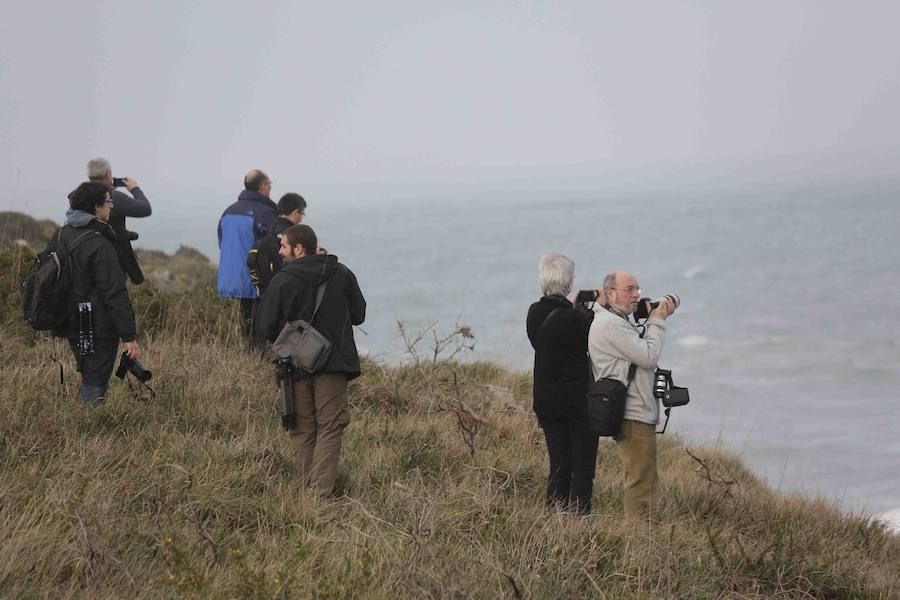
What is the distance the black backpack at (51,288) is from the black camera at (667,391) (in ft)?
12.6

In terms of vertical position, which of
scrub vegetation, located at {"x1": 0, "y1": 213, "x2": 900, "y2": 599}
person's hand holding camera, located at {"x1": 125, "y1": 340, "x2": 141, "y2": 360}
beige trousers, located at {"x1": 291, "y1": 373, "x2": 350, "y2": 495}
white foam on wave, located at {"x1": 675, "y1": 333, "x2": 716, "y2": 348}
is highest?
person's hand holding camera, located at {"x1": 125, "y1": 340, "x2": 141, "y2": 360}

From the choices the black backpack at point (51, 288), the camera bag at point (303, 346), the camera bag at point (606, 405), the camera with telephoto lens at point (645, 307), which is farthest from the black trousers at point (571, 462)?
the black backpack at point (51, 288)

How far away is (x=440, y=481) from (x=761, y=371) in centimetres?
4403

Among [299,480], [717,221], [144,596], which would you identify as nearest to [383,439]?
[299,480]

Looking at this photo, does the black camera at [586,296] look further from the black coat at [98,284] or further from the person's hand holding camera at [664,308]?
the black coat at [98,284]

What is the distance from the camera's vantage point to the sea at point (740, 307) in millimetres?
28391

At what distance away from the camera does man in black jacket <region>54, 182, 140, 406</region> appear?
6656 mm

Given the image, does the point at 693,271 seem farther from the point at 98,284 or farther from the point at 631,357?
the point at 98,284

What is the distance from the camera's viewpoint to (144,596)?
462 cm

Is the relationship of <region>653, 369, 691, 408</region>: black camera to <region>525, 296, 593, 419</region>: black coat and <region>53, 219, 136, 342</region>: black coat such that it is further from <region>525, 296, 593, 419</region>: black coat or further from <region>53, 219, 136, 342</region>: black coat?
<region>53, 219, 136, 342</region>: black coat

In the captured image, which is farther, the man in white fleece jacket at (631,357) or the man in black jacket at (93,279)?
the man in black jacket at (93,279)

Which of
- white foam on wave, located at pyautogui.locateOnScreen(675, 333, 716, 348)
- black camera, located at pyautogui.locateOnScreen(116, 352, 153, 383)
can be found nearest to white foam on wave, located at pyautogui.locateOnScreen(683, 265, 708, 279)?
white foam on wave, located at pyautogui.locateOnScreen(675, 333, 716, 348)

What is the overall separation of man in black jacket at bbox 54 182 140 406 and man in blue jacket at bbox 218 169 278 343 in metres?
2.11

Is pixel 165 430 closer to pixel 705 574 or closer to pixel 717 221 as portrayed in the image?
pixel 705 574
